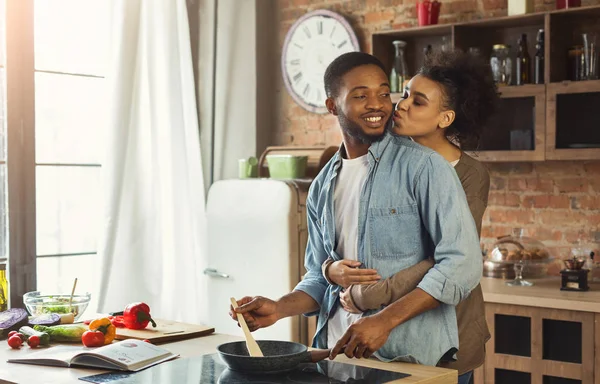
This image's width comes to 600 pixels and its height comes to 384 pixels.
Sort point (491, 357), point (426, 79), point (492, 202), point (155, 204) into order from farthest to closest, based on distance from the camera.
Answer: point (155, 204)
point (492, 202)
point (491, 357)
point (426, 79)

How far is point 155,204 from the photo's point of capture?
4.71 meters

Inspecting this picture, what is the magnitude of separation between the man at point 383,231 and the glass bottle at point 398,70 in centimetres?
218

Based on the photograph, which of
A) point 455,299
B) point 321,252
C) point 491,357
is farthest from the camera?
point 491,357

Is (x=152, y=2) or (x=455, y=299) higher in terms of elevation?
(x=152, y=2)

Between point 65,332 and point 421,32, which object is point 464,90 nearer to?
point 65,332

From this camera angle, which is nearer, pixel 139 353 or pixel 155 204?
pixel 139 353

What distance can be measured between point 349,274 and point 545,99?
2134 mm

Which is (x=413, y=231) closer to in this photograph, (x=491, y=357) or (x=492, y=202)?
(x=491, y=357)

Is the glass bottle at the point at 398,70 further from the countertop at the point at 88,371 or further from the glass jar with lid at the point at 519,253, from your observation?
the countertop at the point at 88,371

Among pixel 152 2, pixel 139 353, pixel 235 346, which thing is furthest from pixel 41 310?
pixel 152 2

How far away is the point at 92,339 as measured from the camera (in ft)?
8.04

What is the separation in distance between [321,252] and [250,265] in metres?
2.03

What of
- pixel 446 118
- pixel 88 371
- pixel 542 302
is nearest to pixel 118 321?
pixel 88 371

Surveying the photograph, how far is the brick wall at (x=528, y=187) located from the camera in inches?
161
